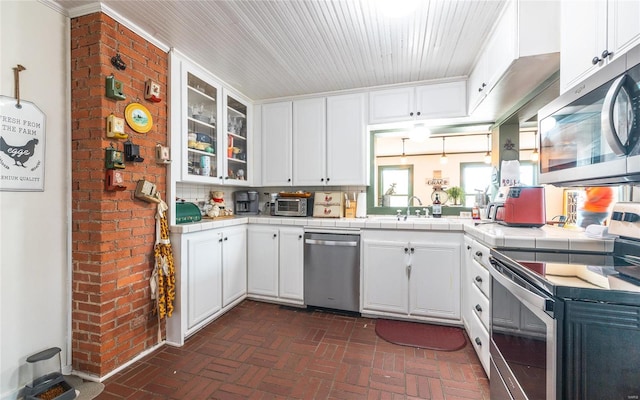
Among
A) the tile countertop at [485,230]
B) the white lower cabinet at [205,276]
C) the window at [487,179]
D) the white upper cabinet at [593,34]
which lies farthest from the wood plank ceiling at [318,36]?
the white lower cabinet at [205,276]

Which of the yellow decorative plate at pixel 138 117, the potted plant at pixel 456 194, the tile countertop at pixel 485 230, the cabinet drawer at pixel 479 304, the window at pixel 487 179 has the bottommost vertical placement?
the cabinet drawer at pixel 479 304

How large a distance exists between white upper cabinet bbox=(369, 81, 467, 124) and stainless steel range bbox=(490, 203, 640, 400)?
1919 millimetres

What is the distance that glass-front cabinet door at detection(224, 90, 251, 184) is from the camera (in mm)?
3168

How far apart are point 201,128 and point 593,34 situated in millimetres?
2939

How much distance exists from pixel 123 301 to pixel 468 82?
3654mm

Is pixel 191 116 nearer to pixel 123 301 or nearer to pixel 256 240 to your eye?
pixel 256 240

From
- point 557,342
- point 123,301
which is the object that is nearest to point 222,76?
point 123,301

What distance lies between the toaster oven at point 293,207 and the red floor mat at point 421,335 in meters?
1.45

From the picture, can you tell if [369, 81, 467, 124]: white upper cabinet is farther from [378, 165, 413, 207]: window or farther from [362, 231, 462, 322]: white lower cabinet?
[362, 231, 462, 322]: white lower cabinet

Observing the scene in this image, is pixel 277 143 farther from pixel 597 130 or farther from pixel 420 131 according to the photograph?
pixel 597 130

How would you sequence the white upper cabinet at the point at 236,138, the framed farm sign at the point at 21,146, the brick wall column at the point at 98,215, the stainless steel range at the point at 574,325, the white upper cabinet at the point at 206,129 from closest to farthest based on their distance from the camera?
the stainless steel range at the point at 574,325 < the framed farm sign at the point at 21,146 < the brick wall column at the point at 98,215 < the white upper cabinet at the point at 206,129 < the white upper cabinet at the point at 236,138

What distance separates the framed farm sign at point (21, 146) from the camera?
5.17ft

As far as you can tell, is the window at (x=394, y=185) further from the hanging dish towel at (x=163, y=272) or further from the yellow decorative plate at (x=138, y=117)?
the yellow decorative plate at (x=138, y=117)

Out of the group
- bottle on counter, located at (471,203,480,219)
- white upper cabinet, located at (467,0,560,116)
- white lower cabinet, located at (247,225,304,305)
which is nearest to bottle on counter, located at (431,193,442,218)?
bottle on counter, located at (471,203,480,219)
